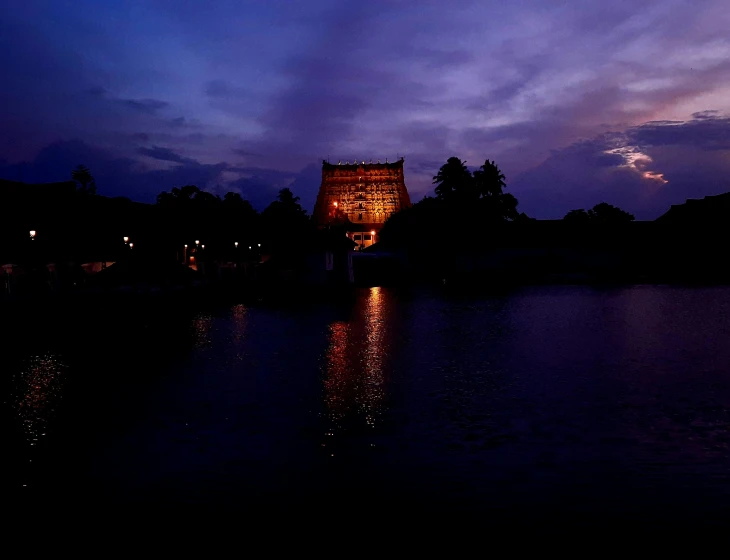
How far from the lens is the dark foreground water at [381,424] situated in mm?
7875

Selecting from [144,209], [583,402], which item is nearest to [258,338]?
[583,402]

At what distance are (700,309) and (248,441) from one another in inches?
1031

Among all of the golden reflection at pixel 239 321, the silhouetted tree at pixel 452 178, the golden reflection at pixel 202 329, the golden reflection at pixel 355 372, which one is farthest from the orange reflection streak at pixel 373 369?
the silhouetted tree at pixel 452 178

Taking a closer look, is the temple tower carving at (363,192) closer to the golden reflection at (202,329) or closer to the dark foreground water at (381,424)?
the golden reflection at (202,329)

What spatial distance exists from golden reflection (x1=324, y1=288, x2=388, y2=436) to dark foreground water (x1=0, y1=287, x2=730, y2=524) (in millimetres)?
78

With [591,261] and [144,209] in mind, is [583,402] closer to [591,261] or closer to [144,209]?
[144,209]

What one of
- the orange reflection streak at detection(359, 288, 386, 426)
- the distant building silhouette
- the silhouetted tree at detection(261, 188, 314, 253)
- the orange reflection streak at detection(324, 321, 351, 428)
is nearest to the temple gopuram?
the silhouetted tree at detection(261, 188, 314, 253)

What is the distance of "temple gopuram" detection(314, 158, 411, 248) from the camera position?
486 feet

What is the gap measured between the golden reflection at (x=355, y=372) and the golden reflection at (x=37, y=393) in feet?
14.9

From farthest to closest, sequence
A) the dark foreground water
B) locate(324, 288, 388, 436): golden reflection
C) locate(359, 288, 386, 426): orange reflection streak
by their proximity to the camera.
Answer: locate(359, 288, 386, 426): orange reflection streak
locate(324, 288, 388, 436): golden reflection
the dark foreground water

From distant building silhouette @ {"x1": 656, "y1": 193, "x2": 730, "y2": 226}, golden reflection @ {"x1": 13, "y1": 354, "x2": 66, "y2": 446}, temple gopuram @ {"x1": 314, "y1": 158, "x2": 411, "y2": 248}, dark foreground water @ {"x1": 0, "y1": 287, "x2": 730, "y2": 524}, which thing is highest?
temple gopuram @ {"x1": 314, "y1": 158, "x2": 411, "y2": 248}

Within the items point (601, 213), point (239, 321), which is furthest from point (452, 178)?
point (239, 321)

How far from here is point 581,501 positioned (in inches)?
301

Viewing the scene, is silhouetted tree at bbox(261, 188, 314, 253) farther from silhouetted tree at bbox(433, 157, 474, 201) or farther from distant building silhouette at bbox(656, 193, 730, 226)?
distant building silhouette at bbox(656, 193, 730, 226)
